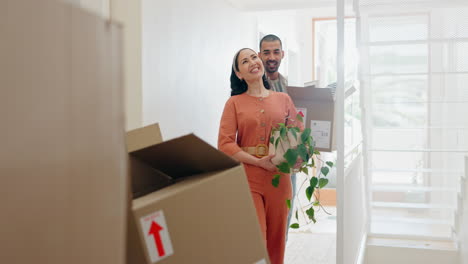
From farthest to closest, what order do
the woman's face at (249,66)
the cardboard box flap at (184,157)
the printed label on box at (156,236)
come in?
the woman's face at (249,66), the cardboard box flap at (184,157), the printed label on box at (156,236)

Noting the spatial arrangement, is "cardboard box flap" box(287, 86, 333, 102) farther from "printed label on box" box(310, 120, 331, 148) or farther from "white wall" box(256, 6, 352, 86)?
"white wall" box(256, 6, 352, 86)

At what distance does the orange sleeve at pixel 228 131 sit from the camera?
2.48 m

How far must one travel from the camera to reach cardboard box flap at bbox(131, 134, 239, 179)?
1.08 m

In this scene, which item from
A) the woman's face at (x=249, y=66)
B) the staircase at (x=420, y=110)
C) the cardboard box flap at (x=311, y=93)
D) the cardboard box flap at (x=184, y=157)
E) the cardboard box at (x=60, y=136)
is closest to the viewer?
the cardboard box at (x=60, y=136)

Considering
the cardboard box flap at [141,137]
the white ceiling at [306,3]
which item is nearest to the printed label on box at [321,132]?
the white ceiling at [306,3]

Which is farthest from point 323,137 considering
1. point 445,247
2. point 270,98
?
point 445,247

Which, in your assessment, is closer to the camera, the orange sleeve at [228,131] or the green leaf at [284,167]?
the green leaf at [284,167]

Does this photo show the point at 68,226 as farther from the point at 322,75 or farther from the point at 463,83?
the point at 322,75

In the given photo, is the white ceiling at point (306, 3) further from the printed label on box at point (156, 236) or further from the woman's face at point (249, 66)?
the printed label on box at point (156, 236)

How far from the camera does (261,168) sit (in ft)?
8.05

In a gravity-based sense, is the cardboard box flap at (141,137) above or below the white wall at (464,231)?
above

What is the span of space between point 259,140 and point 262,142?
0.02 metres

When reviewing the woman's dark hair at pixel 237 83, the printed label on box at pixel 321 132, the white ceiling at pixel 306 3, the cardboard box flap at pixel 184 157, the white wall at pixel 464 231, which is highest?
the white ceiling at pixel 306 3

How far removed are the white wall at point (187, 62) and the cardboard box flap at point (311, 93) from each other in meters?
0.55
